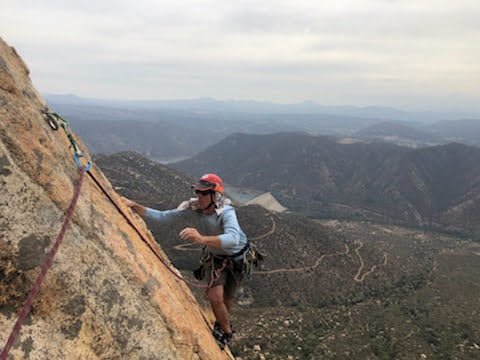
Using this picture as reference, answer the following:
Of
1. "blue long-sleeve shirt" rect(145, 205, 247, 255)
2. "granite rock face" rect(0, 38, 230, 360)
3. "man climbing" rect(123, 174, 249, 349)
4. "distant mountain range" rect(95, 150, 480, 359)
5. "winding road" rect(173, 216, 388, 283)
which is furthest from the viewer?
"winding road" rect(173, 216, 388, 283)

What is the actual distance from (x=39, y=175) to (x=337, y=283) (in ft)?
177

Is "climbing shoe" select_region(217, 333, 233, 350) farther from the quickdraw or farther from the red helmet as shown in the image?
the quickdraw

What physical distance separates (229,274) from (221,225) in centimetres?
123

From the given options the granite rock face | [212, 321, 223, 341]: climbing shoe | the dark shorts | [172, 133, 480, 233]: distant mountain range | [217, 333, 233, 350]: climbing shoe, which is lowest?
[172, 133, 480, 233]: distant mountain range

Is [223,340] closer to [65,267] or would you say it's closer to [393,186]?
[65,267]

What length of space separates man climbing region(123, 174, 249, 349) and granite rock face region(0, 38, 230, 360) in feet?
3.62

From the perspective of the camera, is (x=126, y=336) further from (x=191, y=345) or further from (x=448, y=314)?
(x=448, y=314)

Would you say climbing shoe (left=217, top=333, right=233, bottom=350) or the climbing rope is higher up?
the climbing rope

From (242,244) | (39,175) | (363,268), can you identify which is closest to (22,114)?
(39,175)

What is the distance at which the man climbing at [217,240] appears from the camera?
22.7 ft

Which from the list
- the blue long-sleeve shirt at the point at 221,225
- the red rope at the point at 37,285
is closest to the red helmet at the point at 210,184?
the blue long-sleeve shirt at the point at 221,225

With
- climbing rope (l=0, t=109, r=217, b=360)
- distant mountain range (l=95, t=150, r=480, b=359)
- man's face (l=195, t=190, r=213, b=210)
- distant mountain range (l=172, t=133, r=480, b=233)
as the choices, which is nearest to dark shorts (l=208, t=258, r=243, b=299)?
climbing rope (l=0, t=109, r=217, b=360)

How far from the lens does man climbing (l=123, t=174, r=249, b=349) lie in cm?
691

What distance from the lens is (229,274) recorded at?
7836 millimetres
